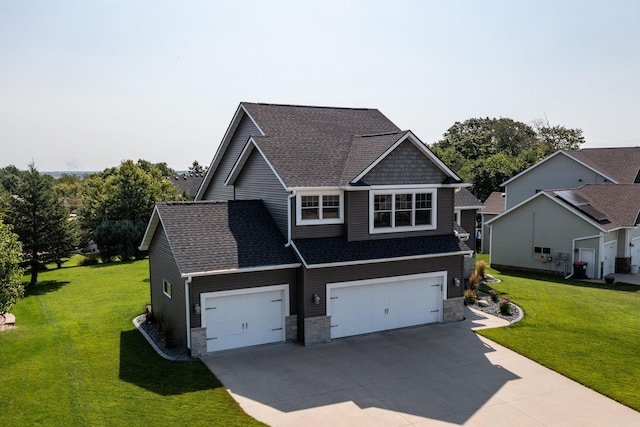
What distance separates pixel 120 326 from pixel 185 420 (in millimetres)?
8474

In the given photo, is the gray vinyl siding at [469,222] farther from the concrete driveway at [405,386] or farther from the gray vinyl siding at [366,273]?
the concrete driveway at [405,386]

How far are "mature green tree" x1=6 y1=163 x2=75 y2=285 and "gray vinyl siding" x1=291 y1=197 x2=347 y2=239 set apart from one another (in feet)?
61.9

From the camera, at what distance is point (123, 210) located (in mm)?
41969

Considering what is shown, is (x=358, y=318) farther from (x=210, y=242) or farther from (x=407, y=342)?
(x=210, y=242)

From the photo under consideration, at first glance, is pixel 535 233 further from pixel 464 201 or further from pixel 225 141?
pixel 225 141

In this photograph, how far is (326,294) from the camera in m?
17.4

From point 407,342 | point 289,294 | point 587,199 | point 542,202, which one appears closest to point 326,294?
point 289,294

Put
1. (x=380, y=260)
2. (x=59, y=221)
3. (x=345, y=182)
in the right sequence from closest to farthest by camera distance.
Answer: (x=380, y=260), (x=345, y=182), (x=59, y=221)

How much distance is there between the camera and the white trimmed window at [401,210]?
18.5m

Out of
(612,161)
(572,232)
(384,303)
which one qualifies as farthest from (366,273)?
(612,161)

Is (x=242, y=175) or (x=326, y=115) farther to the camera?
(x=326, y=115)

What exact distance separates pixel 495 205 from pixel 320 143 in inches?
1036

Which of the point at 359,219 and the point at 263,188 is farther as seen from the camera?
the point at 263,188

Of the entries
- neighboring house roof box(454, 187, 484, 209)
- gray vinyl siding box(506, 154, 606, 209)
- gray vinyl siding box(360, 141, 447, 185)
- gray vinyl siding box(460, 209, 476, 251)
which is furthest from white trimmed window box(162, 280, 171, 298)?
gray vinyl siding box(506, 154, 606, 209)
